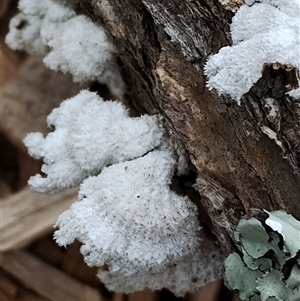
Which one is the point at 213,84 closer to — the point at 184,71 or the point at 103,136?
the point at 184,71

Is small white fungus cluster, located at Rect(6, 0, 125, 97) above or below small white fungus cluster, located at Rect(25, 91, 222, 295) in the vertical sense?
above

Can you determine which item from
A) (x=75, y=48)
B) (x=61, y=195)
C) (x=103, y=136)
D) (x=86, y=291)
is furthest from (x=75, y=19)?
(x=86, y=291)

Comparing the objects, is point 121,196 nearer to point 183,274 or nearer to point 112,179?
point 112,179

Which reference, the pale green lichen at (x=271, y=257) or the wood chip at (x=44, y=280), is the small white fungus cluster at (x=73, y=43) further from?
the wood chip at (x=44, y=280)

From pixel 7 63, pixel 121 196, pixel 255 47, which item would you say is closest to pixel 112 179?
pixel 121 196

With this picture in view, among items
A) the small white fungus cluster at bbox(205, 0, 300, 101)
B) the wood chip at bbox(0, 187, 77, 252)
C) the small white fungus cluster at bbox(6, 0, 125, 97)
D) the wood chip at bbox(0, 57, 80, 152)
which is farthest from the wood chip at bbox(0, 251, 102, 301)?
the small white fungus cluster at bbox(205, 0, 300, 101)

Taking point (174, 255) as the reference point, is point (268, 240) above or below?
above

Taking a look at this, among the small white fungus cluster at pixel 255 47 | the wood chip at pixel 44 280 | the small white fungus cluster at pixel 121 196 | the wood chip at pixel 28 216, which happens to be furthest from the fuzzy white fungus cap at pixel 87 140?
the wood chip at pixel 44 280

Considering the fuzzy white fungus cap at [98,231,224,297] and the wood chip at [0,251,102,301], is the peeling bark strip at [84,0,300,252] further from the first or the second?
the wood chip at [0,251,102,301]
